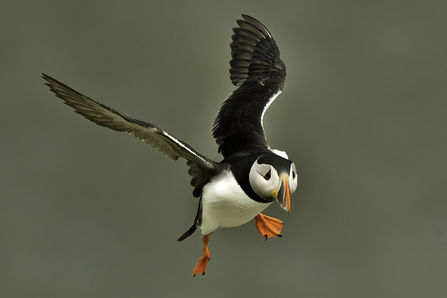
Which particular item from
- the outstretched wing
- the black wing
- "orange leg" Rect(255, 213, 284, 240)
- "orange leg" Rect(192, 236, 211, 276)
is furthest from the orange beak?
"orange leg" Rect(255, 213, 284, 240)

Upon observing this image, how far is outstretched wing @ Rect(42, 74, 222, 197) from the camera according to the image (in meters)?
2.35

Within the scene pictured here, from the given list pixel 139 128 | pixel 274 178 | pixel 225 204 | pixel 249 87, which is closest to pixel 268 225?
pixel 225 204

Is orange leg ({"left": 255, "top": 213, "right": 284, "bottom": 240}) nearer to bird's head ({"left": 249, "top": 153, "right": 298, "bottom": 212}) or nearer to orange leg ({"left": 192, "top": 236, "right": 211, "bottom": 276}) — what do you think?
orange leg ({"left": 192, "top": 236, "right": 211, "bottom": 276})

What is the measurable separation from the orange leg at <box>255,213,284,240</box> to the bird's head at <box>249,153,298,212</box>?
3.04ft

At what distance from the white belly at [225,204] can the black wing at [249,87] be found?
1.60 ft

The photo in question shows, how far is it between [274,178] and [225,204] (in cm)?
43

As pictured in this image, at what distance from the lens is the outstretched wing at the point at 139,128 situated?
235 centimetres

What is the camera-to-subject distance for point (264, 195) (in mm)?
2523

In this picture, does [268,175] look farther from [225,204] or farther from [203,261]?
[203,261]

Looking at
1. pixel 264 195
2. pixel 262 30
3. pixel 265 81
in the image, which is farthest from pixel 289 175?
pixel 262 30

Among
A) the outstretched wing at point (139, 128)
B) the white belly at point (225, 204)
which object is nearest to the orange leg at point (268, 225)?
the white belly at point (225, 204)

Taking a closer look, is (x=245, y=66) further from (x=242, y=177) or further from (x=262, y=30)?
(x=242, y=177)

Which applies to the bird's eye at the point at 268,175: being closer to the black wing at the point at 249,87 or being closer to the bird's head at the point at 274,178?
the bird's head at the point at 274,178

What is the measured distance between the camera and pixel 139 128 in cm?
255
